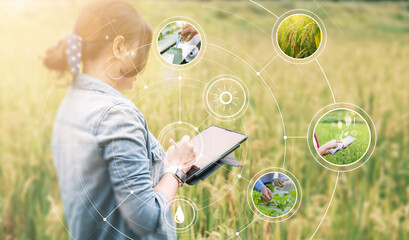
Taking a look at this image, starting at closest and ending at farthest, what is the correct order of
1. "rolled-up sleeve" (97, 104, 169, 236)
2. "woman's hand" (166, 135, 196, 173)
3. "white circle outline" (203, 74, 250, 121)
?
"rolled-up sleeve" (97, 104, 169, 236), "woman's hand" (166, 135, 196, 173), "white circle outline" (203, 74, 250, 121)

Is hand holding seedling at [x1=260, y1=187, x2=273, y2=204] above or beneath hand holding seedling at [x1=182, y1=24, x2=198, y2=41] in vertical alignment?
beneath

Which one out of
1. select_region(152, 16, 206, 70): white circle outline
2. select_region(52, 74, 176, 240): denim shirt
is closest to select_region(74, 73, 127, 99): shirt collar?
select_region(52, 74, 176, 240): denim shirt

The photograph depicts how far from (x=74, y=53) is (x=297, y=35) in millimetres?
669

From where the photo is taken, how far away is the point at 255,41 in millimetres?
1834

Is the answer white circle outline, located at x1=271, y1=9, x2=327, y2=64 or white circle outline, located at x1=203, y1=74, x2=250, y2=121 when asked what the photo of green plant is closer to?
white circle outline, located at x1=271, y1=9, x2=327, y2=64

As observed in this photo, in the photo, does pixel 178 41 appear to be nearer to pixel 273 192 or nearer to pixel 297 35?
pixel 297 35

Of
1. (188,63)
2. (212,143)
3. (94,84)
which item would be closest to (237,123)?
(212,143)

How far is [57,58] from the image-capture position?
1062mm

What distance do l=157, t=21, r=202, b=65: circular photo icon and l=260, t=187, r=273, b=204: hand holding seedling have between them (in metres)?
0.44

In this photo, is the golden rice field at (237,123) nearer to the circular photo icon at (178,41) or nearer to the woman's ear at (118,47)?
the circular photo icon at (178,41)

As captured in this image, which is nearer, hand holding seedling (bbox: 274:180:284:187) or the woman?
the woman

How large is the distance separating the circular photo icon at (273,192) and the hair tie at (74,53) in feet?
1.98

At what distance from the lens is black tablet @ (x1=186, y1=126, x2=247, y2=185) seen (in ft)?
3.76

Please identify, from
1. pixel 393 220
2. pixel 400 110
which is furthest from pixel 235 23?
pixel 393 220
